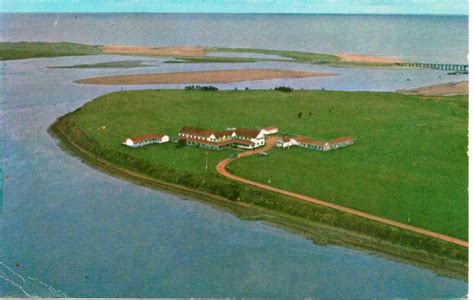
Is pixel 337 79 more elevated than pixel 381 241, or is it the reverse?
pixel 337 79

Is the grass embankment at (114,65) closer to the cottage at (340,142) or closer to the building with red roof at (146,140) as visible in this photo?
the building with red roof at (146,140)

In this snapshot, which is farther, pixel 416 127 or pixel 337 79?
pixel 337 79

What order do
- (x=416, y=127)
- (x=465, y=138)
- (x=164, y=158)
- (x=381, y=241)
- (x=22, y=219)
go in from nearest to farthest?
(x=381, y=241) → (x=22, y=219) → (x=164, y=158) → (x=465, y=138) → (x=416, y=127)

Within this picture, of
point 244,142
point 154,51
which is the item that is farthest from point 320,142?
point 154,51

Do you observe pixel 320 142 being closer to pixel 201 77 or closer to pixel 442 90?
pixel 442 90

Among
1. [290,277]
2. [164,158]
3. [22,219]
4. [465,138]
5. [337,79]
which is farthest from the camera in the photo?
[337,79]

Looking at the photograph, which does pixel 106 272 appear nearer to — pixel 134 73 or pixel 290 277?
pixel 290 277

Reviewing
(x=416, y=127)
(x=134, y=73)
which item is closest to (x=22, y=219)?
(x=416, y=127)

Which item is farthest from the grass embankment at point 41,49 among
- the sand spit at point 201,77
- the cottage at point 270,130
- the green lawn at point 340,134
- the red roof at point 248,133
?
the red roof at point 248,133
